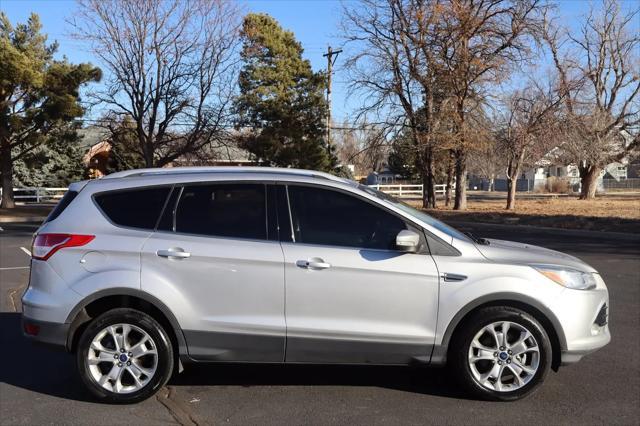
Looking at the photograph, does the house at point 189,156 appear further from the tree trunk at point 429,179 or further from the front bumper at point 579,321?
the front bumper at point 579,321

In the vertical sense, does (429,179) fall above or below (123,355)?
above

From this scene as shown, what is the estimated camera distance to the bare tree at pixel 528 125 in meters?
27.1

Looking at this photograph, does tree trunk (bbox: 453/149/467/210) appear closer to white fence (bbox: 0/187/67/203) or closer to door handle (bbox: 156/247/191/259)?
door handle (bbox: 156/247/191/259)

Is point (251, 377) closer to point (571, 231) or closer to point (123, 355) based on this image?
point (123, 355)

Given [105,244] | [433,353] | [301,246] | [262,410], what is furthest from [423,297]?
[105,244]

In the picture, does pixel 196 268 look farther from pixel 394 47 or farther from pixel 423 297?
pixel 394 47

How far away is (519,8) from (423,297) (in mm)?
25256

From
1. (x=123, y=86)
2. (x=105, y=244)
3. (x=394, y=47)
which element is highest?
(x=394, y=47)

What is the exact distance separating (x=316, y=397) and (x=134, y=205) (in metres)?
2.08

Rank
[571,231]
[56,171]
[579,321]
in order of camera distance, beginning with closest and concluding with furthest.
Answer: [579,321], [571,231], [56,171]

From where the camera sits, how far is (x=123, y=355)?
176 inches

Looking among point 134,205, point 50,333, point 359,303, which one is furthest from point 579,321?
point 50,333

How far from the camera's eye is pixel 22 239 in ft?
56.1

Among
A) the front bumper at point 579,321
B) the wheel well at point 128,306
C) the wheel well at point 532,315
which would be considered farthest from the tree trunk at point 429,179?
the wheel well at point 128,306
